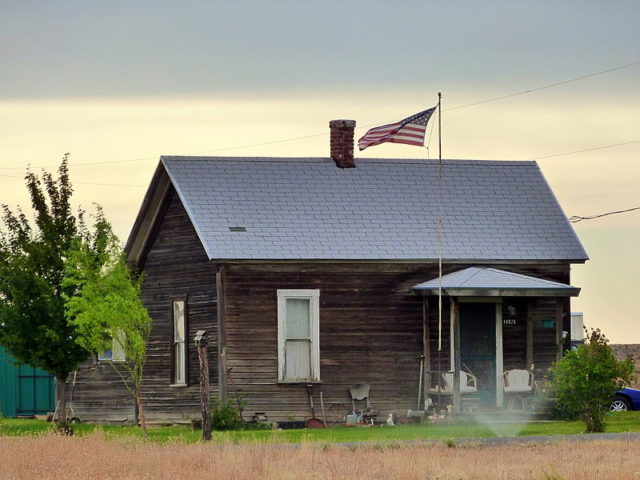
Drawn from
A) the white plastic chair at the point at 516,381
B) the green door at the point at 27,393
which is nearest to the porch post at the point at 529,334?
the white plastic chair at the point at 516,381

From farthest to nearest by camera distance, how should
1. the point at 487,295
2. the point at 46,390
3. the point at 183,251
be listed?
the point at 46,390 → the point at 183,251 → the point at 487,295

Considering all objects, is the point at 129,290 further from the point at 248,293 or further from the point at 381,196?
the point at 381,196

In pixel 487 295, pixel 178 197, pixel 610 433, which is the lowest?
pixel 610 433

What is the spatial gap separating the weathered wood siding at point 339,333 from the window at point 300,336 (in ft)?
0.53

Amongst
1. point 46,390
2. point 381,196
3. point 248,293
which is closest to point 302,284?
point 248,293

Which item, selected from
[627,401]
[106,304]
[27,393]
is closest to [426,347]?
[627,401]

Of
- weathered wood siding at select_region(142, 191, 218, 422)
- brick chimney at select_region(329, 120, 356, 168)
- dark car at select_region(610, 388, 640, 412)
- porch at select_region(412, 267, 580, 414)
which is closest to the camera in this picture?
porch at select_region(412, 267, 580, 414)

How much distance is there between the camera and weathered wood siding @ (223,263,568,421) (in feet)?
117

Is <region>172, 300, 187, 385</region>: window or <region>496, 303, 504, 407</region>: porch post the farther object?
<region>172, 300, 187, 385</region>: window

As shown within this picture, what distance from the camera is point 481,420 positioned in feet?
116

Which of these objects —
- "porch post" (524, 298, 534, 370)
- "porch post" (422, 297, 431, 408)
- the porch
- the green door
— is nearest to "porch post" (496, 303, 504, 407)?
the porch

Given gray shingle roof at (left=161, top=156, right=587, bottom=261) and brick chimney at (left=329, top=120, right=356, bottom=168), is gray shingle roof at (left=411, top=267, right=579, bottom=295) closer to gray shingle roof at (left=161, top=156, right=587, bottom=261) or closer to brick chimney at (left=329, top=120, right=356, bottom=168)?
gray shingle roof at (left=161, top=156, right=587, bottom=261)

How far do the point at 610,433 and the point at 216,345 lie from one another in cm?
921

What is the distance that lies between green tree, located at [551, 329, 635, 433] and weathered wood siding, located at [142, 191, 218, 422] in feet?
27.3
